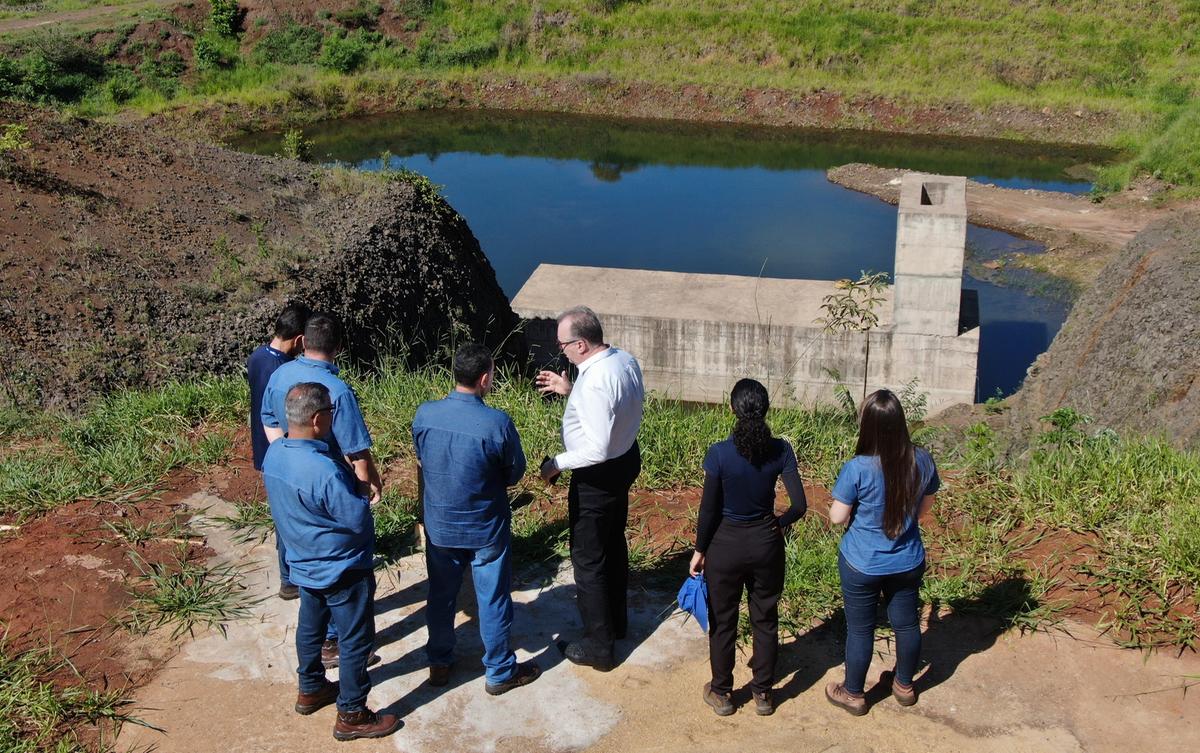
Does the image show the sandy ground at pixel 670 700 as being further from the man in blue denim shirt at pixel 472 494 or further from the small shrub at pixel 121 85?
the small shrub at pixel 121 85

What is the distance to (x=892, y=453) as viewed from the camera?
11.9ft

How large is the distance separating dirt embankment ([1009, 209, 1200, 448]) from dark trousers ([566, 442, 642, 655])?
4.02m

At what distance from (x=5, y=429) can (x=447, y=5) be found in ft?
107

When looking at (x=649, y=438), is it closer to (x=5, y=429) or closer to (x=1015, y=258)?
(x=5, y=429)

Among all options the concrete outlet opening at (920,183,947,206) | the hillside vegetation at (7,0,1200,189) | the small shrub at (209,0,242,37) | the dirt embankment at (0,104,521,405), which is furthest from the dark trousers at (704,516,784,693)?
the small shrub at (209,0,242,37)

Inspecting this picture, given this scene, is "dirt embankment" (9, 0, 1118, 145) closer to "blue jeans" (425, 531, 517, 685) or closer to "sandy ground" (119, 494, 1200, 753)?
"sandy ground" (119, 494, 1200, 753)

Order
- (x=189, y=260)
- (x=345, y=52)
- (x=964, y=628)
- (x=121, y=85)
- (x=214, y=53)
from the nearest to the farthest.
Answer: (x=964, y=628), (x=189, y=260), (x=121, y=85), (x=214, y=53), (x=345, y=52)

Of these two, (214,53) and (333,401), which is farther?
(214,53)

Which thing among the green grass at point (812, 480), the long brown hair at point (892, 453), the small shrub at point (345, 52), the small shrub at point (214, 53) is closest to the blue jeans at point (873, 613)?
the long brown hair at point (892, 453)

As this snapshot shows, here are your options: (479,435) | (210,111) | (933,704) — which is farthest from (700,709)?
(210,111)

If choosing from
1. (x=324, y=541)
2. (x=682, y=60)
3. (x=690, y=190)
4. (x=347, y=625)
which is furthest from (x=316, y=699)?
(x=682, y=60)

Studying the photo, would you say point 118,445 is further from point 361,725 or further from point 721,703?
point 721,703

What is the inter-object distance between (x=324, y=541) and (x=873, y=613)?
80.4 inches

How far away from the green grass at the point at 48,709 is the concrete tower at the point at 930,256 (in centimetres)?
1129
